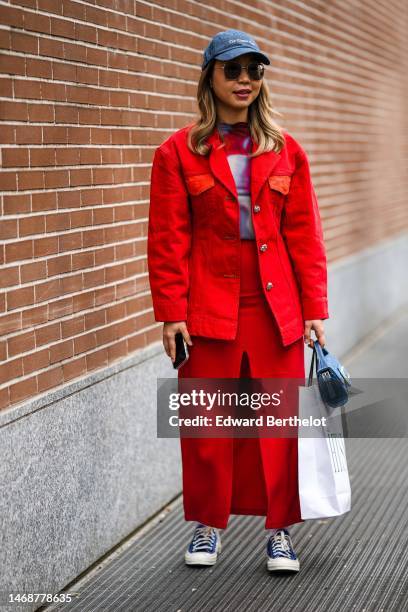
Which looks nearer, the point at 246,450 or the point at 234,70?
the point at 234,70

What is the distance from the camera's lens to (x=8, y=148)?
423cm

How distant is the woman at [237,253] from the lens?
4.62 metres

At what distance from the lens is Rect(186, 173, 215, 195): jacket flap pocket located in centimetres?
461

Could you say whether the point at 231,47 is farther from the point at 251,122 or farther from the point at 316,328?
the point at 316,328

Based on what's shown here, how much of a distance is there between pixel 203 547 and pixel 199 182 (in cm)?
154

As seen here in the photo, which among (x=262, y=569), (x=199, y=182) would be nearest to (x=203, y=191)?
(x=199, y=182)

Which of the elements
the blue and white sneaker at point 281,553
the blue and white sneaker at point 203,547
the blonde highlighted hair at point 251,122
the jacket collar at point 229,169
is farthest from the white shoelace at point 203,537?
the blonde highlighted hair at point 251,122

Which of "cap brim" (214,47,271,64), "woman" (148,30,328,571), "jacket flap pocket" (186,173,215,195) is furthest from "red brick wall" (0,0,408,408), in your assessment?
→ "cap brim" (214,47,271,64)

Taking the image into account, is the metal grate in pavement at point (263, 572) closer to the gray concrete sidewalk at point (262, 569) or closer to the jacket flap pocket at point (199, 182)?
the gray concrete sidewalk at point (262, 569)

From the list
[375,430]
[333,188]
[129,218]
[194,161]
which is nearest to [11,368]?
[194,161]

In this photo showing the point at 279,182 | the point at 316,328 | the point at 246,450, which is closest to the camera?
the point at 279,182

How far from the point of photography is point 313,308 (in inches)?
187

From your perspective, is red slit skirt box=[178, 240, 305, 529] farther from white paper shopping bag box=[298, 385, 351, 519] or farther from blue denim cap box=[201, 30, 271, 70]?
blue denim cap box=[201, 30, 271, 70]

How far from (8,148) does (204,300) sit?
3.28 feet
